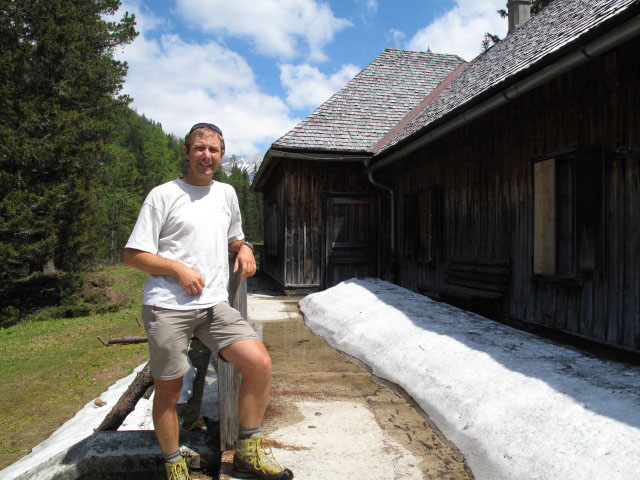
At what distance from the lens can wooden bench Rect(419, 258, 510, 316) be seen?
6.23 m

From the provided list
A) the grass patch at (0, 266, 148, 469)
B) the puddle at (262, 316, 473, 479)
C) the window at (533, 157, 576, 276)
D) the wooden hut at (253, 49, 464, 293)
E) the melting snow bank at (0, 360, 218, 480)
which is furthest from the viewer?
the wooden hut at (253, 49, 464, 293)

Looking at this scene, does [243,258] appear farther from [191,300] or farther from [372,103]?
[372,103]

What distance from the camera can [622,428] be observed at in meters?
2.38

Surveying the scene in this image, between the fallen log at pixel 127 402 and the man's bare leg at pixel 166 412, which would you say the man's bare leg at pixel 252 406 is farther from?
the fallen log at pixel 127 402

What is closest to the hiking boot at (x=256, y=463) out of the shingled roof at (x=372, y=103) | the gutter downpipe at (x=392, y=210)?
the gutter downpipe at (x=392, y=210)

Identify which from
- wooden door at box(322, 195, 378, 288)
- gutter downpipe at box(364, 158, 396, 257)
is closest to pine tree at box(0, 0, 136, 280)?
wooden door at box(322, 195, 378, 288)

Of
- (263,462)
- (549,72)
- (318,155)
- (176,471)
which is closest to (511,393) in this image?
(263,462)

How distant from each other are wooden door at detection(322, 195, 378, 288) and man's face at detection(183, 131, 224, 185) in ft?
27.6

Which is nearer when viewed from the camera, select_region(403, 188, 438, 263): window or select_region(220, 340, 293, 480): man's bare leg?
select_region(220, 340, 293, 480): man's bare leg

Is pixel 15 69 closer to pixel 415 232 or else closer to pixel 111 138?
pixel 111 138

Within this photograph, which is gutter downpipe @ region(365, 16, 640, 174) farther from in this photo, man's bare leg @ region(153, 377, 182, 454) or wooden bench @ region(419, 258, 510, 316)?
man's bare leg @ region(153, 377, 182, 454)

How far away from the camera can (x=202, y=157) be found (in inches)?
91.6

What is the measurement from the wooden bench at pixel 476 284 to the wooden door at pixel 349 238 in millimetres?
3264

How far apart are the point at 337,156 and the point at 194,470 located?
851cm
